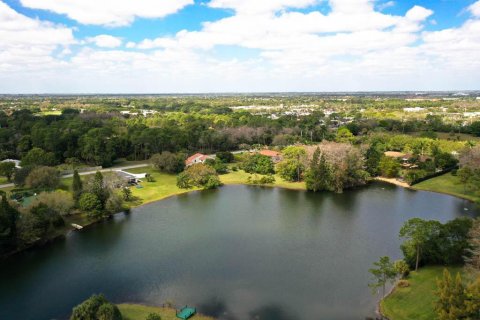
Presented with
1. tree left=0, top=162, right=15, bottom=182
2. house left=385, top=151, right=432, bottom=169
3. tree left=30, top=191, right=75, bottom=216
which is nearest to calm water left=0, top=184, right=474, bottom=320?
tree left=30, top=191, right=75, bottom=216

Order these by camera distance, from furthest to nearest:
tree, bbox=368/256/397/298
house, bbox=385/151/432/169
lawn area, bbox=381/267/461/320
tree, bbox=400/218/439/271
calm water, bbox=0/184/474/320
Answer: house, bbox=385/151/432/169 → tree, bbox=400/218/439/271 → calm water, bbox=0/184/474/320 → tree, bbox=368/256/397/298 → lawn area, bbox=381/267/461/320

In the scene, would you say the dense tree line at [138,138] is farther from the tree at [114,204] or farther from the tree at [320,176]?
the tree at [320,176]

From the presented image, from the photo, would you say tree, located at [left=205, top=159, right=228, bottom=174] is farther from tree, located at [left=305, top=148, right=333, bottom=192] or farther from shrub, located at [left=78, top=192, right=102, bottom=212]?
shrub, located at [left=78, top=192, right=102, bottom=212]

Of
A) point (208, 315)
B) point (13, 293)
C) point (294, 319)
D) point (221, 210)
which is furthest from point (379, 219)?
point (13, 293)

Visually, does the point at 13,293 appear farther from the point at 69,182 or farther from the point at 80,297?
the point at 69,182

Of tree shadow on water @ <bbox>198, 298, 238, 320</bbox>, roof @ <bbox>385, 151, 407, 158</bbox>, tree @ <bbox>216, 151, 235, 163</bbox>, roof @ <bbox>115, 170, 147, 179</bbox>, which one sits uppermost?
roof @ <bbox>385, 151, 407, 158</bbox>

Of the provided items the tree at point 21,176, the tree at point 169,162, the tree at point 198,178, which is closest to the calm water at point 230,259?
the tree at point 198,178

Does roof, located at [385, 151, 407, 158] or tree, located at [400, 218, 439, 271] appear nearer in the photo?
tree, located at [400, 218, 439, 271]

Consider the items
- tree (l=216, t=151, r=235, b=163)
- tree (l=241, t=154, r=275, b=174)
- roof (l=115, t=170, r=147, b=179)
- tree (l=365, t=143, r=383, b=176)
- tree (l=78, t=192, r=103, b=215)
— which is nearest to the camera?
tree (l=78, t=192, r=103, b=215)
